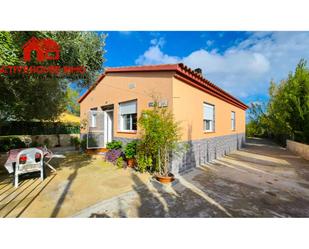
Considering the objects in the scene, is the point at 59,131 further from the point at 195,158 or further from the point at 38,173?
the point at 195,158

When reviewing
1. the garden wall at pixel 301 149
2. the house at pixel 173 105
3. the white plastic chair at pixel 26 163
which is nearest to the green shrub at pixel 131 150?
the house at pixel 173 105

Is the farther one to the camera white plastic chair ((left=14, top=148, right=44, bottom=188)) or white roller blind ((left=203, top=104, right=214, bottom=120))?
white roller blind ((left=203, top=104, right=214, bottom=120))

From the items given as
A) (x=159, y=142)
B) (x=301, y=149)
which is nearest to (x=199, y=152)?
(x=159, y=142)

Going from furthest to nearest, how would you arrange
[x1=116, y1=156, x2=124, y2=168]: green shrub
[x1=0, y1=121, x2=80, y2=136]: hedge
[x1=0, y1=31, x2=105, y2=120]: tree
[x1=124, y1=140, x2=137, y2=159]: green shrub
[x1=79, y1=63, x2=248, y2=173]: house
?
[x1=0, y1=121, x2=80, y2=136]: hedge
[x1=116, y1=156, x2=124, y2=168]: green shrub
[x1=124, y1=140, x2=137, y2=159]: green shrub
[x1=79, y1=63, x2=248, y2=173]: house
[x1=0, y1=31, x2=105, y2=120]: tree

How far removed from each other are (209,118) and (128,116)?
4.36m

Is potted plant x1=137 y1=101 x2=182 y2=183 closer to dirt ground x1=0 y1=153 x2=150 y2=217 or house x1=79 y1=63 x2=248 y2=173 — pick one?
house x1=79 y1=63 x2=248 y2=173

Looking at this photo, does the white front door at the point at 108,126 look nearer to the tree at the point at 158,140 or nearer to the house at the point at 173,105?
the house at the point at 173,105

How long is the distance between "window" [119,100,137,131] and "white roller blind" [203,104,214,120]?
359 cm

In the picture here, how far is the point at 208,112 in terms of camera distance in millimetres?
8594

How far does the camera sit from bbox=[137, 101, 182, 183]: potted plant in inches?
205

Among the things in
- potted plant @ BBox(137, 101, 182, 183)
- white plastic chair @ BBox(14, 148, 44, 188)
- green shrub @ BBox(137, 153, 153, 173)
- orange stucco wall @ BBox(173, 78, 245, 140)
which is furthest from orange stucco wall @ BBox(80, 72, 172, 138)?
white plastic chair @ BBox(14, 148, 44, 188)

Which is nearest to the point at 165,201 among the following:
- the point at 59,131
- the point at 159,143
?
the point at 159,143

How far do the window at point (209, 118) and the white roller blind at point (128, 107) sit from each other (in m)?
3.60

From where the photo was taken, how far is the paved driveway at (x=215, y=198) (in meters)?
3.48
